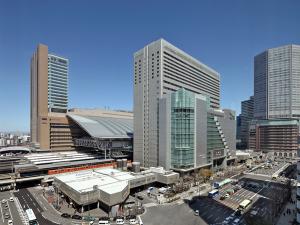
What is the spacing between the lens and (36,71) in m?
147

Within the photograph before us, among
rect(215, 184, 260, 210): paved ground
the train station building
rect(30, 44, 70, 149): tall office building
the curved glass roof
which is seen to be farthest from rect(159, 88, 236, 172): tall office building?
rect(30, 44, 70, 149): tall office building

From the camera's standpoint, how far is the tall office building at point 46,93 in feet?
426

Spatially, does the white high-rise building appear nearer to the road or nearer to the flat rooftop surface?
the road

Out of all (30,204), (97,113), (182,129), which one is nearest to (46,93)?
(97,113)

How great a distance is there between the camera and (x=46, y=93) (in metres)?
145

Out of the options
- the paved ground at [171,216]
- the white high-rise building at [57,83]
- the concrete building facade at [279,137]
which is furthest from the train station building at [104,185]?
the concrete building facade at [279,137]

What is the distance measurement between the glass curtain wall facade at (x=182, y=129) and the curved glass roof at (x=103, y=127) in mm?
41104

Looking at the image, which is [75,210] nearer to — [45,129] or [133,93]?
[133,93]

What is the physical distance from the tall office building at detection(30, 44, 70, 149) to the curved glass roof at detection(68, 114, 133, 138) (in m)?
16.2

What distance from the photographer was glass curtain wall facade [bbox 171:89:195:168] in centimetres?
9012

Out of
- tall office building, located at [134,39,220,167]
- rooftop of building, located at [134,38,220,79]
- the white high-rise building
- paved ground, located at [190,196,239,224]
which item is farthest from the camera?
the white high-rise building

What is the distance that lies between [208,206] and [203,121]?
4498 centimetres

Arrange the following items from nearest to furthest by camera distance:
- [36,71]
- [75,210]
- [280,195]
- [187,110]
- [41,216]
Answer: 1. [41,216]
2. [75,210]
3. [280,195]
4. [187,110]
5. [36,71]

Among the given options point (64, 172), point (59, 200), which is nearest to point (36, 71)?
point (64, 172)
